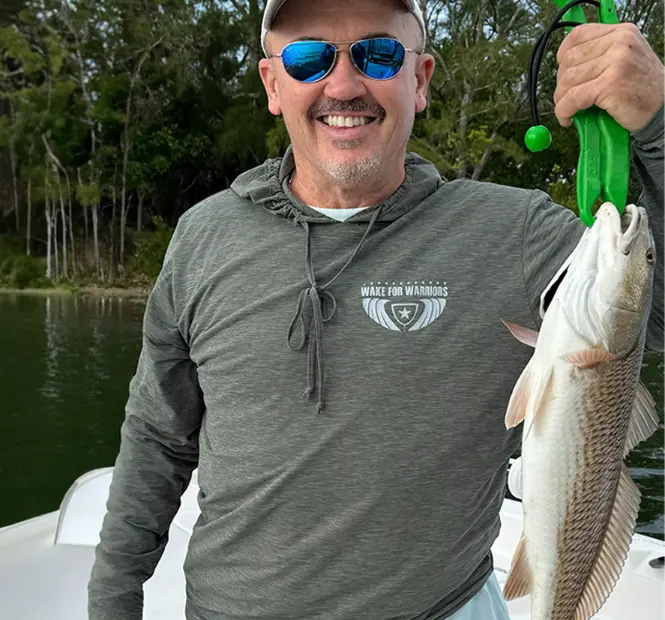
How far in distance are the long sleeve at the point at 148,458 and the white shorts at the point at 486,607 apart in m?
0.76

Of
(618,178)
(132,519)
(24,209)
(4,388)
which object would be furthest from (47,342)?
(618,178)

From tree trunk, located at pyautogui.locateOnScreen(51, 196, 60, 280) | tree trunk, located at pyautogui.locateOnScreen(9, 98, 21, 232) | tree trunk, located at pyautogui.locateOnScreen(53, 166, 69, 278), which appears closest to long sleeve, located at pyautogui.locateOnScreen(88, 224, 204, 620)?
tree trunk, located at pyautogui.locateOnScreen(53, 166, 69, 278)

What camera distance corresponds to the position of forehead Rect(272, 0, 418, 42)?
165 cm

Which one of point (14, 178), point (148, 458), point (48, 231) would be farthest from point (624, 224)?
point (14, 178)

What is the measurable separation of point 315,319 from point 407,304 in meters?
0.19

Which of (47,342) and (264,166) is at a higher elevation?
(264,166)

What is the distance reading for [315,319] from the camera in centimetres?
156

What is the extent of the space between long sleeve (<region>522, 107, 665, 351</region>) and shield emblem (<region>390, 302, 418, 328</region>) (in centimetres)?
24

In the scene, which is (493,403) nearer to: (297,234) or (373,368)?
(373,368)

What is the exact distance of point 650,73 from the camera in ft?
3.87

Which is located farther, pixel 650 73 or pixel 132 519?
pixel 132 519

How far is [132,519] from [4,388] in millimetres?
10824

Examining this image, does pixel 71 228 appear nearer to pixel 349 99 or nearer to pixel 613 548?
pixel 349 99

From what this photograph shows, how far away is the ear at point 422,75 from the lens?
1.78m
